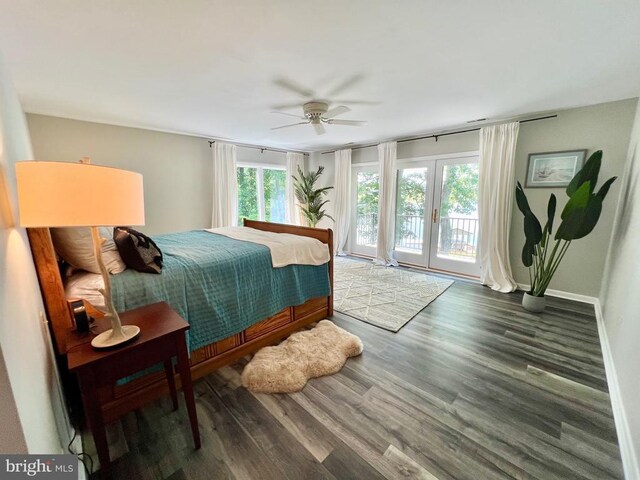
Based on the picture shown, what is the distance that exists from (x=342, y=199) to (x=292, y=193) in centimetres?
116

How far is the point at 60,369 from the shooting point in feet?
5.00

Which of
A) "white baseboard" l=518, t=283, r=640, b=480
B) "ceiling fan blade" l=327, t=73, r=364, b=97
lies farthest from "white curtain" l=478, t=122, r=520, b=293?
"ceiling fan blade" l=327, t=73, r=364, b=97

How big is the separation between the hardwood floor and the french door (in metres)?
2.08

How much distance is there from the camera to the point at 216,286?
1.91 meters

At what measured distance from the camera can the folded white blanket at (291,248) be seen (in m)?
2.34

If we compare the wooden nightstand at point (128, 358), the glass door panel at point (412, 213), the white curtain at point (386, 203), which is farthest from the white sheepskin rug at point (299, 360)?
the glass door panel at point (412, 213)

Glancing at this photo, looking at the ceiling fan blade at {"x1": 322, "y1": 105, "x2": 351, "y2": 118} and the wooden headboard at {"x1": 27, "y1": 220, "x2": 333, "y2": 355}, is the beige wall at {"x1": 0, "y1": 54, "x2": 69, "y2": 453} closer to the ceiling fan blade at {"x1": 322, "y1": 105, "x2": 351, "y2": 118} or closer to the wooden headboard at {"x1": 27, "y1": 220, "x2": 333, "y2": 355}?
the wooden headboard at {"x1": 27, "y1": 220, "x2": 333, "y2": 355}

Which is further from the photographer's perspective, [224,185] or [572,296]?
[224,185]

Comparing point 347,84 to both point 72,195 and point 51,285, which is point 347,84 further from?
point 51,285

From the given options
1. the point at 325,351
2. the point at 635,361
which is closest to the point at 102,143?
the point at 325,351

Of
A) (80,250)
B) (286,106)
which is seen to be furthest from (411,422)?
(286,106)

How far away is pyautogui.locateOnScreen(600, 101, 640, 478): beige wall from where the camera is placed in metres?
1.40

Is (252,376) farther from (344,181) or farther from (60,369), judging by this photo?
(344,181)

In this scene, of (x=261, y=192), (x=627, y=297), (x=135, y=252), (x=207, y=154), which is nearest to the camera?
(x=135, y=252)
